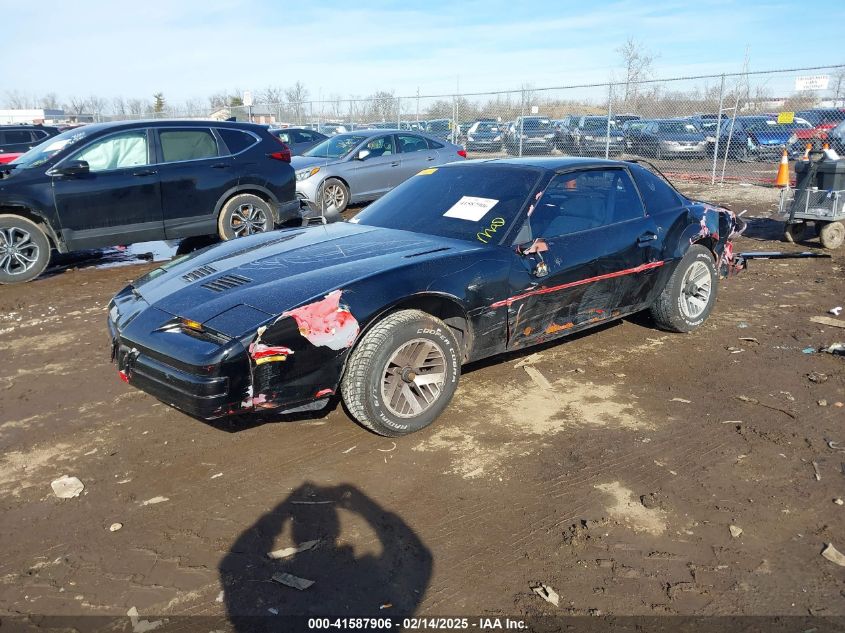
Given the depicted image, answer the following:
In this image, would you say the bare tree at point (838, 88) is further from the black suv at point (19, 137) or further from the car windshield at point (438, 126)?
the black suv at point (19, 137)

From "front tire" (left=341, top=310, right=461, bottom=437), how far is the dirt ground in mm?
A: 191

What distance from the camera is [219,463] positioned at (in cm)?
351

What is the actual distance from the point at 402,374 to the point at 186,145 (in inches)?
241

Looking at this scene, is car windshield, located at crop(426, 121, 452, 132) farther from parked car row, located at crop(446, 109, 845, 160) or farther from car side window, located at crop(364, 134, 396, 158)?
car side window, located at crop(364, 134, 396, 158)

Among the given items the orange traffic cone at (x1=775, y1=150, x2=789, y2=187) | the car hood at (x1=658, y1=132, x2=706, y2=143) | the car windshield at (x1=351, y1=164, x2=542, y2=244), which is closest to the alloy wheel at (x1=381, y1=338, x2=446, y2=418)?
the car windshield at (x1=351, y1=164, x2=542, y2=244)

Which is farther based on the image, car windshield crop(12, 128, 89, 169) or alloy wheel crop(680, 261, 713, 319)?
car windshield crop(12, 128, 89, 169)

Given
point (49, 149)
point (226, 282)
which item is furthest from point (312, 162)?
point (226, 282)

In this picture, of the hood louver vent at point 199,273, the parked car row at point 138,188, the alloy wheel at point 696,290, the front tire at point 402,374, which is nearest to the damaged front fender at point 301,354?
the front tire at point 402,374

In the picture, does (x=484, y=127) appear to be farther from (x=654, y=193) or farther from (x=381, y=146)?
(x=654, y=193)

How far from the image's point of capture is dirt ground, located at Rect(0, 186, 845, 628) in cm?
257

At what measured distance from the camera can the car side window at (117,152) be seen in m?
7.68

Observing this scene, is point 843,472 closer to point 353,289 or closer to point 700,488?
point 700,488

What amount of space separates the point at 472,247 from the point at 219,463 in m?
1.96

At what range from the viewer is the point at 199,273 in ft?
13.0
